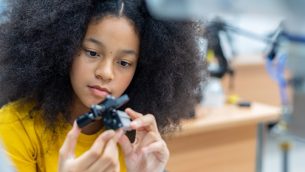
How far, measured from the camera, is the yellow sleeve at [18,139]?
3.05ft

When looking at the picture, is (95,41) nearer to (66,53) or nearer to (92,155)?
(66,53)

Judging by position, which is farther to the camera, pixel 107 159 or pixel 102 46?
pixel 102 46

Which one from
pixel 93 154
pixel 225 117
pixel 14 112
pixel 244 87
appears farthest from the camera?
pixel 244 87

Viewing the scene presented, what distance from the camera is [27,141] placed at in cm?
95

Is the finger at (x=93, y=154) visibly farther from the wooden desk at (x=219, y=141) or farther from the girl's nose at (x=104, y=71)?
the wooden desk at (x=219, y=141)

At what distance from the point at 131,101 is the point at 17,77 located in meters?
0.31

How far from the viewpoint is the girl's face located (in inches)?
35.5

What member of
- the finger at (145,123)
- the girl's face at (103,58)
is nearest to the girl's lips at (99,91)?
the girl's face at (103,58)

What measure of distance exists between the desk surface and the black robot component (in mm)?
951

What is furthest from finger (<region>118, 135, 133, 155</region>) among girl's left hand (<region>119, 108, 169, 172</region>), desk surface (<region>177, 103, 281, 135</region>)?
desk surface (<region>177, 103, 281, 135</region>)

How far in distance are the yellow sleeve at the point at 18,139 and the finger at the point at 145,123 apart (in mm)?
279

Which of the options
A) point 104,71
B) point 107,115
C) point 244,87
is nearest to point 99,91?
point 104,71

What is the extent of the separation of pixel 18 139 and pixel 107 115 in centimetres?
30

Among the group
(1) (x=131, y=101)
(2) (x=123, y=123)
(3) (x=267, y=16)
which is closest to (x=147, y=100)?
(1) (x=131, y=101)
